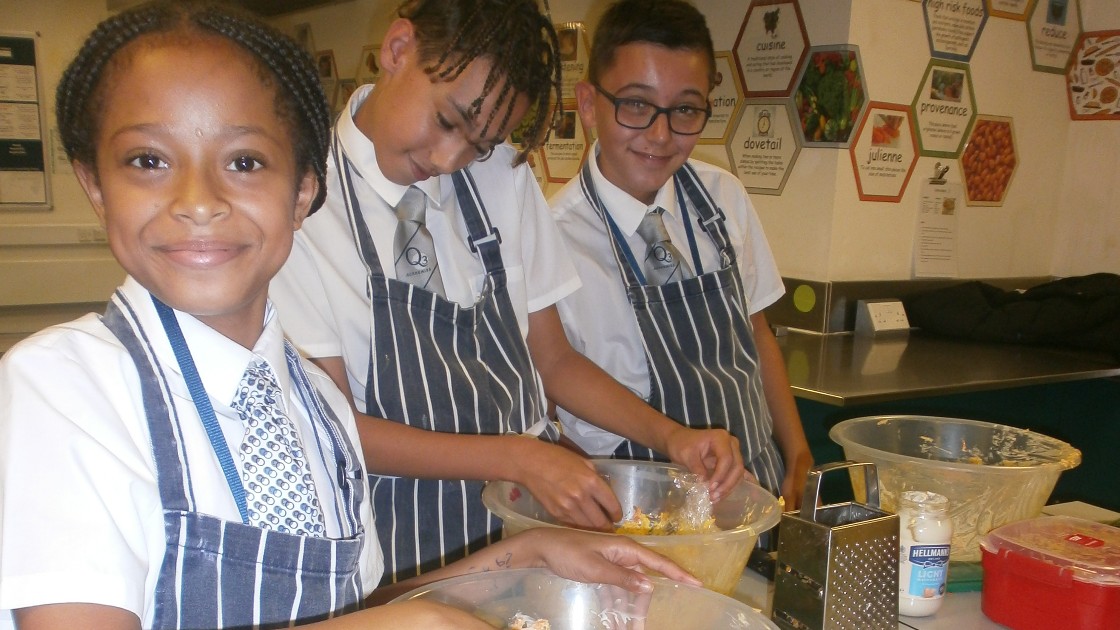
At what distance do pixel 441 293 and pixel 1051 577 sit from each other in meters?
0.80

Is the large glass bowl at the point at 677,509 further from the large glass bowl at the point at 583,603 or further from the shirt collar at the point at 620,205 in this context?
the shirt collar at the point at 620,205

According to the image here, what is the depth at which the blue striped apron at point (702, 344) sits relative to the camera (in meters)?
1.51

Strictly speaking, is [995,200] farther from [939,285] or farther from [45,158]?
[45,158]

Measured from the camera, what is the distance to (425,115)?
108cm

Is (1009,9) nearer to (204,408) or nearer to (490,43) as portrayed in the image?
(490,43)

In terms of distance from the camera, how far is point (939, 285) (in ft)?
8.80

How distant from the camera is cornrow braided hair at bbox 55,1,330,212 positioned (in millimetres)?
702

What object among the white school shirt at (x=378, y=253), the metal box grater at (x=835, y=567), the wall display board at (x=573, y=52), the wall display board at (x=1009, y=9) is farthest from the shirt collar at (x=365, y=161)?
the wall display board at (x=1009, y=9)

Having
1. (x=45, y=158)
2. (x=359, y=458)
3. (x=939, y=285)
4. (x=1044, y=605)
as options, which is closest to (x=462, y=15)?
(x=359, y=458)

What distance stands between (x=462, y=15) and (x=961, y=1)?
1981 millimetres

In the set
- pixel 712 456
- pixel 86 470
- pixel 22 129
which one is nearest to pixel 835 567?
pixel 712 456

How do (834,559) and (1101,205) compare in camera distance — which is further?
(1101,205)

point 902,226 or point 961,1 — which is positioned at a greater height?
point 961,1

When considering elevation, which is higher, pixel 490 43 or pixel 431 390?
pixel 490 43
